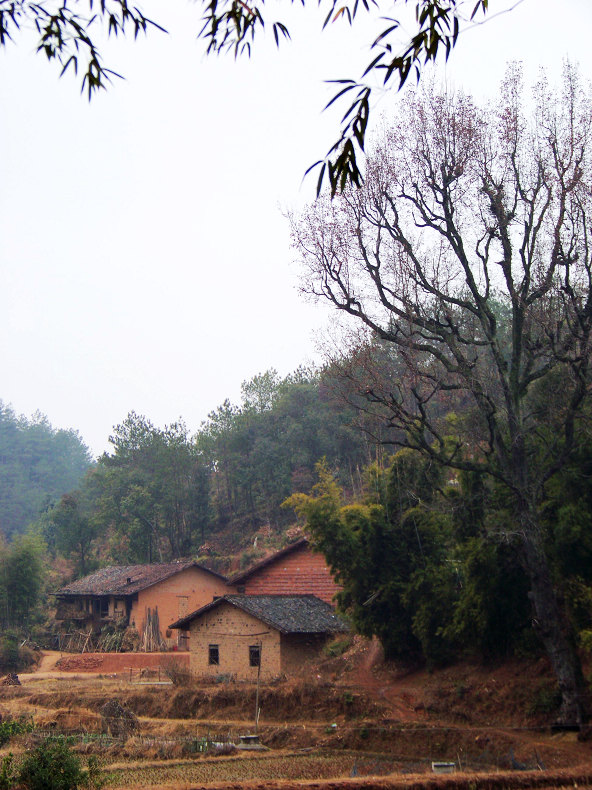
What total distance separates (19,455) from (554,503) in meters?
123

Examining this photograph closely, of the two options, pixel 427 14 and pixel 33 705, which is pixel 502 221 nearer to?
pixel 427 14

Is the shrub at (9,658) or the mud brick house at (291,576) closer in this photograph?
the mud brick house at (291,576)

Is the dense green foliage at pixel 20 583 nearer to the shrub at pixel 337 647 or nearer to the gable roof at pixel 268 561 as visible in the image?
the gable roof at pixel 268 561

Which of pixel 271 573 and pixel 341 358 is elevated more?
pixel 341 358

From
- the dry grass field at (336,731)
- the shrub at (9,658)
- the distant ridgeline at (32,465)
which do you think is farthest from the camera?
the distant ridgeline at (32,465)

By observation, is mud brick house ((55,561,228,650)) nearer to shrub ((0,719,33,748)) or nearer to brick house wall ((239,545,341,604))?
brick house wall ((239,545,341,604))

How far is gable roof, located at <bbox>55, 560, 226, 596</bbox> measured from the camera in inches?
1723

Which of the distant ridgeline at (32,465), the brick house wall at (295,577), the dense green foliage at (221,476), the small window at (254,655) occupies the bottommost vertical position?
the small window at (254,655)

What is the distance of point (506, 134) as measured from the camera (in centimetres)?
1848

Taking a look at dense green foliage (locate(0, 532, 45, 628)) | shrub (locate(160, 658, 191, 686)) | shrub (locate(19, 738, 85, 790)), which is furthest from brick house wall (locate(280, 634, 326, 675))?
dense green foliage (locate(0, 532, 45, 628))

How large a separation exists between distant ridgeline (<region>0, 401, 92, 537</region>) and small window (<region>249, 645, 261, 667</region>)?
275 ft

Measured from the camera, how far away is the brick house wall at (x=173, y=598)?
1702 inches

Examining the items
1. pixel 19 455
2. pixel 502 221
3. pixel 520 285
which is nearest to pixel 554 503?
pixel 520 285

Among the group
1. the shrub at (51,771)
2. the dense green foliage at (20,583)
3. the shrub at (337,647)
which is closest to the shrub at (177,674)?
the shrub at (337,647)
